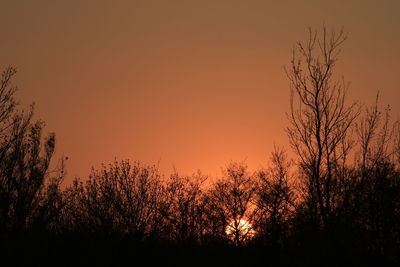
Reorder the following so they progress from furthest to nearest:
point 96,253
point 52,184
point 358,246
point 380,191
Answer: point 52,184 < point 380,191 < point 96,253 < point 358,246

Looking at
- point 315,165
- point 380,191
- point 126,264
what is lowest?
point 126,264

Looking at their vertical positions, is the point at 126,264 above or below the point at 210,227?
below

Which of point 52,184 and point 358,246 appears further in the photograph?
point 52,184

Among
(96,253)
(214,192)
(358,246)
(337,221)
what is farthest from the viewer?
(214,192)

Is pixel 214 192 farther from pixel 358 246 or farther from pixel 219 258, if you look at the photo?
pixel 358 246

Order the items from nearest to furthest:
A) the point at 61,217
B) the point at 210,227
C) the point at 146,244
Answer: the point at 146,244 < the point at 61,217 < the point at 210,227

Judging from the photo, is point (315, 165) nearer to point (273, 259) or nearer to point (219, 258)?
point (273, 259)

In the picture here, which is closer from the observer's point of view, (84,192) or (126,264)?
(126,264)

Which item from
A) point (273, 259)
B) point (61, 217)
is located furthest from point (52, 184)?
point (273, 259)

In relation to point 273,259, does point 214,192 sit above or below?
above

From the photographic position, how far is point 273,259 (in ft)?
75.9

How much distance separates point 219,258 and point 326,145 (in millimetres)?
15707

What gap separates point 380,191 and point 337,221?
12.9 meters

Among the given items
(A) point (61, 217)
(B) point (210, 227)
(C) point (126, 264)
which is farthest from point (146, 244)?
(B) point (210, 227)
